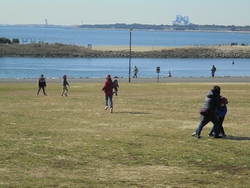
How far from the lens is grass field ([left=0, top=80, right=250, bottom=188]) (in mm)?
13250

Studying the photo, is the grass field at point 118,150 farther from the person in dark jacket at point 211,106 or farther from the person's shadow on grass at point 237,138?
the person in dark jacket at point 211,106

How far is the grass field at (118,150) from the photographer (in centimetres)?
1325

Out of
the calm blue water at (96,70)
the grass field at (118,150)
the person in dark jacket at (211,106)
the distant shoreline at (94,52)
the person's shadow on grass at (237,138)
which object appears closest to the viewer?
the grass field at (118,150)

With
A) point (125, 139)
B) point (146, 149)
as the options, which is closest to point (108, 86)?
point (125, 139)

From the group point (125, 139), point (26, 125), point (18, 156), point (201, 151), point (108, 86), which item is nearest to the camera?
point (18, 156)

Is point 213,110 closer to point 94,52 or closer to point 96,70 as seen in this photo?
point 96,70

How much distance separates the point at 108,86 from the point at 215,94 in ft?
28.9

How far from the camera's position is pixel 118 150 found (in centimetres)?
1638

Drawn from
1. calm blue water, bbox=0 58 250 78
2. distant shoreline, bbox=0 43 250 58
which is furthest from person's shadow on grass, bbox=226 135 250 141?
distant shoreline, bbox=0 43 250 58

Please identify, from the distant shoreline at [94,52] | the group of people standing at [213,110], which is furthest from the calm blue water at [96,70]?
the group of people standing at [213,110]

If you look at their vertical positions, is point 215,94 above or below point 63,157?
above

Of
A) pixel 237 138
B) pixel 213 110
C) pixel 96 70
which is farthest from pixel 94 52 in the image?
pixel 213 110

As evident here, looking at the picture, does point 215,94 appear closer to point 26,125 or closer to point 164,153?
point 164,153

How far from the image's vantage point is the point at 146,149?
655 inches
